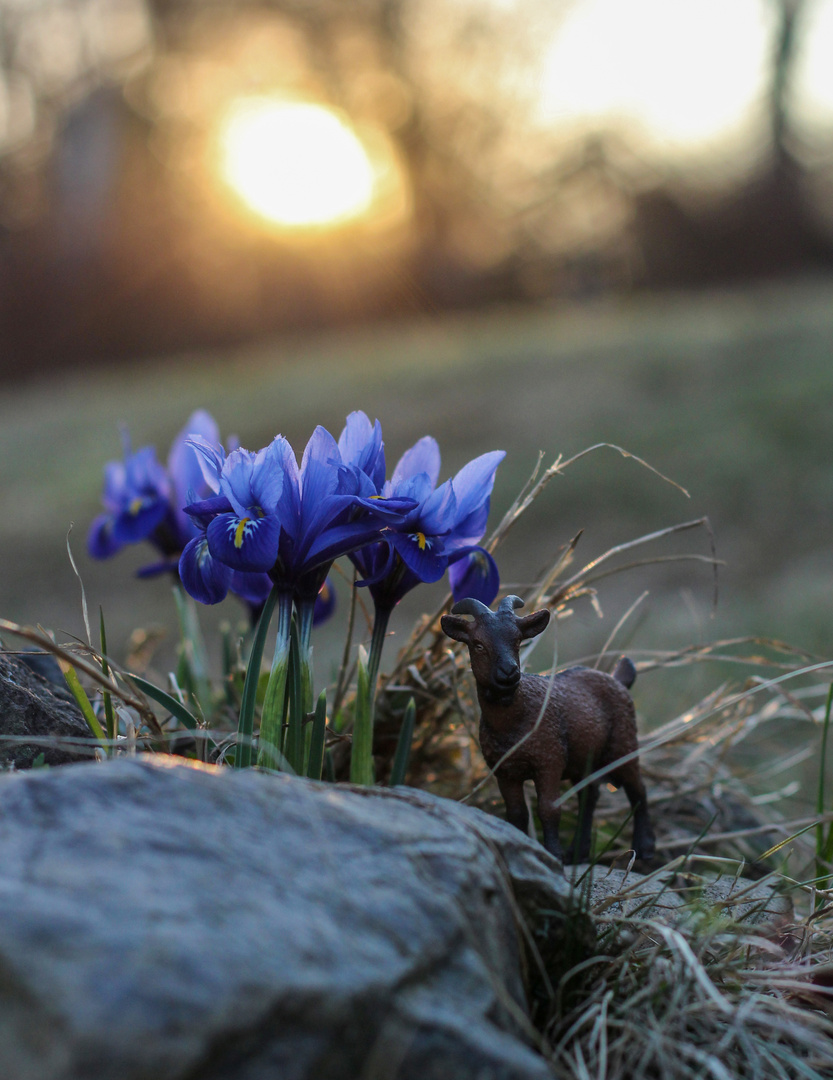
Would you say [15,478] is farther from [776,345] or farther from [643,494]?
[776,345]

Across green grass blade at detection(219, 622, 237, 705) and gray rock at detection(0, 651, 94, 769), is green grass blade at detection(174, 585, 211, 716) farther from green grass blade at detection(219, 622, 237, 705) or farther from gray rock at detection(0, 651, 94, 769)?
gray rock at detection(0, 651, 94, 769)

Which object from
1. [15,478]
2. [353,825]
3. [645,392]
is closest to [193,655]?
[353,825]

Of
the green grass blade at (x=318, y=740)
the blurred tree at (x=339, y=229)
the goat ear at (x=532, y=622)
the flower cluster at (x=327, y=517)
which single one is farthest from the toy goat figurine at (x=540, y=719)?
the blurred tree at (x=339, y=229)

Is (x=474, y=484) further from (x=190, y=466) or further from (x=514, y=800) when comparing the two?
(x=190, y=466)

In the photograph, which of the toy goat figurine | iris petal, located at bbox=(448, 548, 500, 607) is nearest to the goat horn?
the toy goat figurine

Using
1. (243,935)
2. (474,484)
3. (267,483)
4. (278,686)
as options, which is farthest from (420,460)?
(243,935)

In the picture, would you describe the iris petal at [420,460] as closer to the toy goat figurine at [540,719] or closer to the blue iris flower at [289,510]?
the blue iris flower at [289,510]
